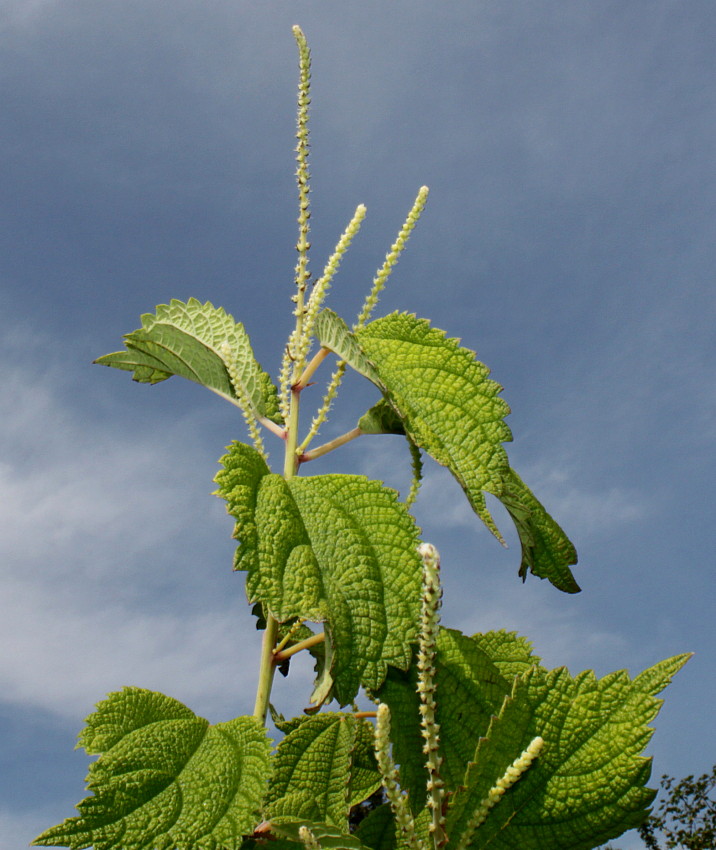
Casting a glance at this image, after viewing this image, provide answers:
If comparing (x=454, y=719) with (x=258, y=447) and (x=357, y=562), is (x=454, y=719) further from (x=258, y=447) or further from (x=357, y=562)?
(x=258, y=447)

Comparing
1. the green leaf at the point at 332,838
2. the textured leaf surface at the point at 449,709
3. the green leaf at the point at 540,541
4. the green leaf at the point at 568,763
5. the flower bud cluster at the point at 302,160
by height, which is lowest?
the green leaf at the point at 332,838

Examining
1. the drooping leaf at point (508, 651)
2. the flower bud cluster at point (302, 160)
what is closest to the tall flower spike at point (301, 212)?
the flower bud cluster at point (302, 160)

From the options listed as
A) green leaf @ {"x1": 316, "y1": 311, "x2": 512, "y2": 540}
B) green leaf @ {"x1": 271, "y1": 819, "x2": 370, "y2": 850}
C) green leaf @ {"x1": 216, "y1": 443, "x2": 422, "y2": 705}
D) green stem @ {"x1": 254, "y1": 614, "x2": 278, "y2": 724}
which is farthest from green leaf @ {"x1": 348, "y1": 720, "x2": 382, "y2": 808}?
green leaf @ {"x1": 316, "y1": 311, "x2": 512, "y2": 540}

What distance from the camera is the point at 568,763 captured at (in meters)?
1.66

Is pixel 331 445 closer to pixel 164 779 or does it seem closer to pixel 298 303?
pixel 298 303

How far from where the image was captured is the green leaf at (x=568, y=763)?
1.63 metres

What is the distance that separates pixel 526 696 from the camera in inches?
65.8

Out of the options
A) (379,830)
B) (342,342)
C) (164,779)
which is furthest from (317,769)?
(342,342)

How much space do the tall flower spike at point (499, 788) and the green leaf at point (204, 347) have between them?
45.3 inches

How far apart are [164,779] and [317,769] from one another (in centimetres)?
32

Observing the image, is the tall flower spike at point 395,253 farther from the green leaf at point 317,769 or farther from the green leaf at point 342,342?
the green leaf at point 317,769

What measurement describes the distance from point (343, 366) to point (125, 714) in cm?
100

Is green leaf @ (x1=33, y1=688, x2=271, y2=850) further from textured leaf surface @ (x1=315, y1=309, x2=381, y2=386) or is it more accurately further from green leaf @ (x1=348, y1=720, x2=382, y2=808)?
textured leaf surface @ (x1=315, y1=309, x2=381, y2=386)

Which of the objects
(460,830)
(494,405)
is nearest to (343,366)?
(494,405)
